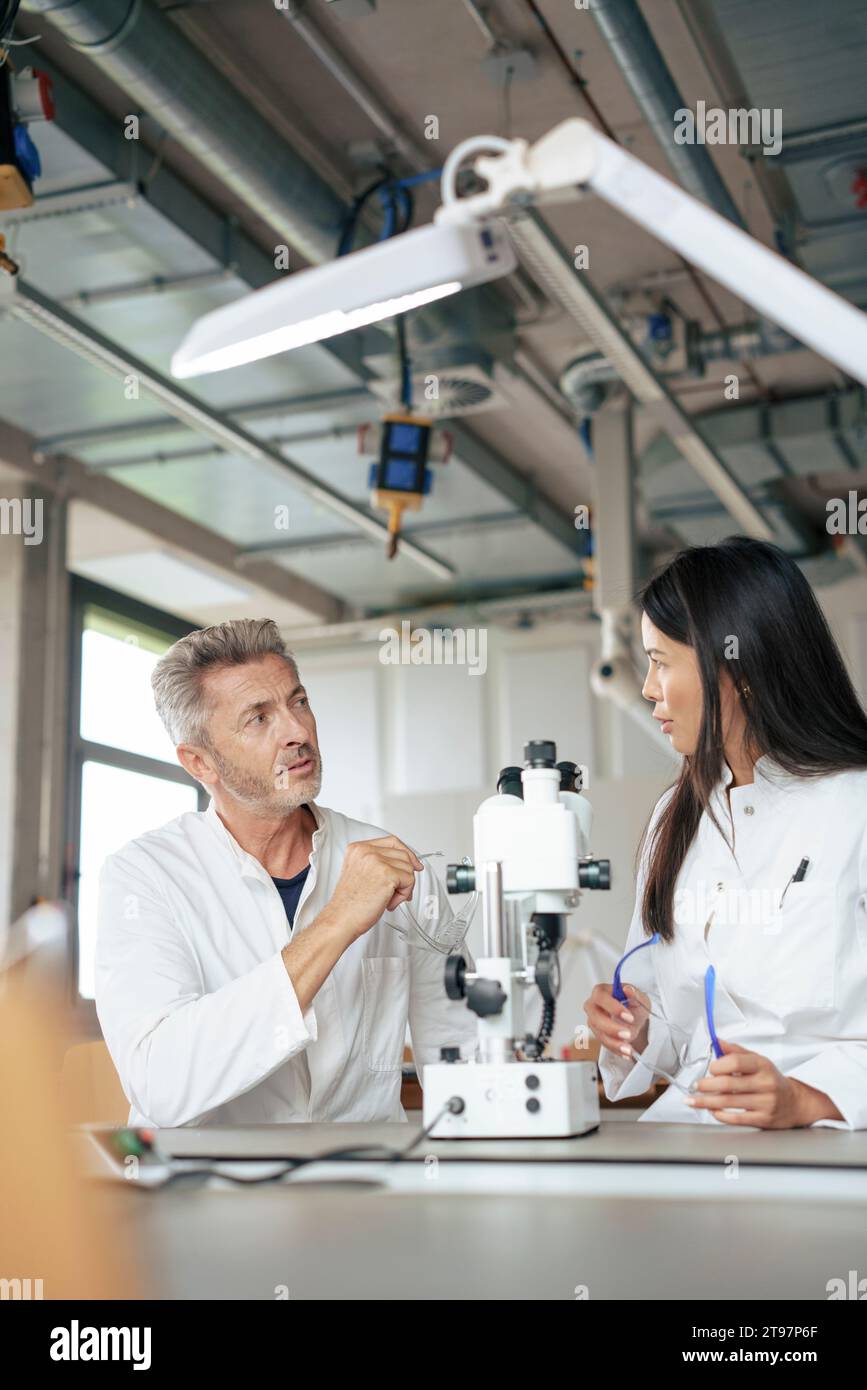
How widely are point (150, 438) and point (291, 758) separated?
163 inches

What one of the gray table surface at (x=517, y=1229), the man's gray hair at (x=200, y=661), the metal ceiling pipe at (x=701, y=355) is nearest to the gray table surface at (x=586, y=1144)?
the gray table surface at (x=517, y=1229)

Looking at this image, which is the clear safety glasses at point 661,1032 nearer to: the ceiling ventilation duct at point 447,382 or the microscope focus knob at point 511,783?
the microscope focus knob at point 511,783

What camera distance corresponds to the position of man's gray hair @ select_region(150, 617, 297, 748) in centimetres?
209

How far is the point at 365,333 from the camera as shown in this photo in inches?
197

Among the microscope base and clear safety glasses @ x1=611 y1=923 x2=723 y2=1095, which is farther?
clear safety glasses @ x1=611 y1=923 x2=723 y2=1095

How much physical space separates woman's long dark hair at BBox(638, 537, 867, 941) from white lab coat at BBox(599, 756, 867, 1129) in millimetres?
28

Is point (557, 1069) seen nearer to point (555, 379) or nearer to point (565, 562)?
point (555, 379)

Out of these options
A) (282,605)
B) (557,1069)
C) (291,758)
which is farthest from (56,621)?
(557,1069)

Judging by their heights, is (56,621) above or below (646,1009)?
above

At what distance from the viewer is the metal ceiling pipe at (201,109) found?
299 centimetres

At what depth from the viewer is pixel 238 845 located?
2.06 meters

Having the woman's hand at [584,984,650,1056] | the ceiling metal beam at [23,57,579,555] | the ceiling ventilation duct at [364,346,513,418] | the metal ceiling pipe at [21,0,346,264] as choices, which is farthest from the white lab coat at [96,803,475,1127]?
the ceiling ventilation duct at [364,346,513,418]

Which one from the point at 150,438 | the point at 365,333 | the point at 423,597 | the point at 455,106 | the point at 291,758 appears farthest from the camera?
the point at 423,597

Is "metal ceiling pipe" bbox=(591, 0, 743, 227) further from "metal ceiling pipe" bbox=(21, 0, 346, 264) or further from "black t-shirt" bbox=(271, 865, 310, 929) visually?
"black t-shirt" bbox=(271, 865, 310, 929)
